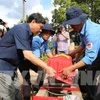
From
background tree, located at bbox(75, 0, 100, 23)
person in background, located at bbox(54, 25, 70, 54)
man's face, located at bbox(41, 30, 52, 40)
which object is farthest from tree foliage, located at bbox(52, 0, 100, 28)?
man's face, located at bbox(41, 30, 52, 40)

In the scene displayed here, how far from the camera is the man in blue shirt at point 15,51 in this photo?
3949mm

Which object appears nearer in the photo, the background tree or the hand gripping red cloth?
the hand gripping red cloth

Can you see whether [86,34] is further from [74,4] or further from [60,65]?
[74,4]

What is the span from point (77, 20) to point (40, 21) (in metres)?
0.49

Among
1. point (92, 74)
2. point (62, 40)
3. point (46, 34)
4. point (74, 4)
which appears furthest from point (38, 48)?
point (74, 4)

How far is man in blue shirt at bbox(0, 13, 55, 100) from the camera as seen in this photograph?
13.0 feet

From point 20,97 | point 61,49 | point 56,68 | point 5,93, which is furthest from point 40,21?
point 61,49

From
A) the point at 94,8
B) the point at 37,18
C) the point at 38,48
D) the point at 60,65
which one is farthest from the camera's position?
the point at 94,8

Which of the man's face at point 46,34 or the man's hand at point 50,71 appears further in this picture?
the man's face at point 46,34

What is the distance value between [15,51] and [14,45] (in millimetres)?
82

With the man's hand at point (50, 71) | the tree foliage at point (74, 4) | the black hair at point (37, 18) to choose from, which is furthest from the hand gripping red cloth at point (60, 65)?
the tree foliage at point (74, 4)

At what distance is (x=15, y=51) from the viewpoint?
407cm

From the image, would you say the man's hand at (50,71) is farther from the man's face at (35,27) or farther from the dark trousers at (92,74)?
the dark trousers at (92,74)

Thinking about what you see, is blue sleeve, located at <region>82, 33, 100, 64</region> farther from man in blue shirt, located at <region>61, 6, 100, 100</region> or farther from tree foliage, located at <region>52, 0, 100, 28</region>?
tree foliage, located at <region>52, 0, 100, 28</region>
